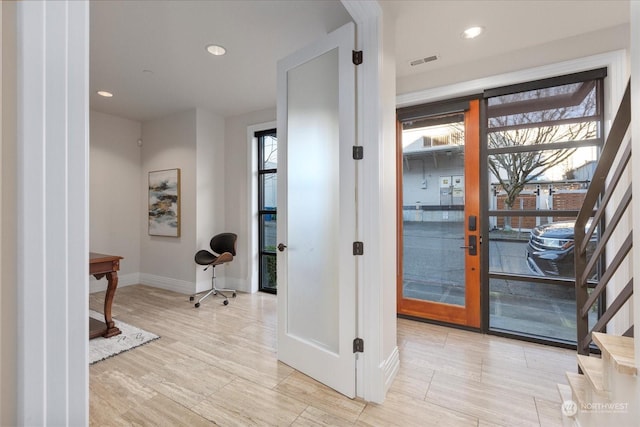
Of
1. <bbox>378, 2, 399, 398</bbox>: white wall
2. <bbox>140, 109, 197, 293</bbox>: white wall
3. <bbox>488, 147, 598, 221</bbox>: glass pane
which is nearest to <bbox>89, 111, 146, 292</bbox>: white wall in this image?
<bbox>140, 109, 197, 293</bbox>: white wall

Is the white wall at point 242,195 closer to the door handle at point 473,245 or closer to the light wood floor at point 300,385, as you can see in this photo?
the light wood floor at point 300,385

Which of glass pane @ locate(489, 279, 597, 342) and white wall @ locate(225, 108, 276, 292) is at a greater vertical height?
white wall @ locate(225, 108, 276, 292)

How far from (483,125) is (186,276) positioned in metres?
4.32

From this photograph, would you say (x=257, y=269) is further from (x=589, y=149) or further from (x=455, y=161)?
(x=589, y=149)

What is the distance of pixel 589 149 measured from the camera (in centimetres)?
246

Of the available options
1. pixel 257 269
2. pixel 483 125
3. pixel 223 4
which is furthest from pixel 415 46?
pixel 257 269

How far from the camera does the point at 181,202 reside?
4.30 meters

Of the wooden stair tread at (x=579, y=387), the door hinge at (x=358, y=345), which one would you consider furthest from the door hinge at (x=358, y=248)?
the wooden stair tread at (x=579, y=387)

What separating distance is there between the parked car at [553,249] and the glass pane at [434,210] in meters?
0.61

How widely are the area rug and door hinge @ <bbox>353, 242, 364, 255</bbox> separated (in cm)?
222

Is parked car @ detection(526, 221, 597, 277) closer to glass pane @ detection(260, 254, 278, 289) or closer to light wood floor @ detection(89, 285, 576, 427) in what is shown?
light wood floor @ detection(89, 285, 576, 427)

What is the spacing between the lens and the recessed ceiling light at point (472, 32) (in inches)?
90.7

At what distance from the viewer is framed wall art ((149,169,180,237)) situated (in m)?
4.32

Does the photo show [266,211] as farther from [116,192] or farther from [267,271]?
[116,192]
